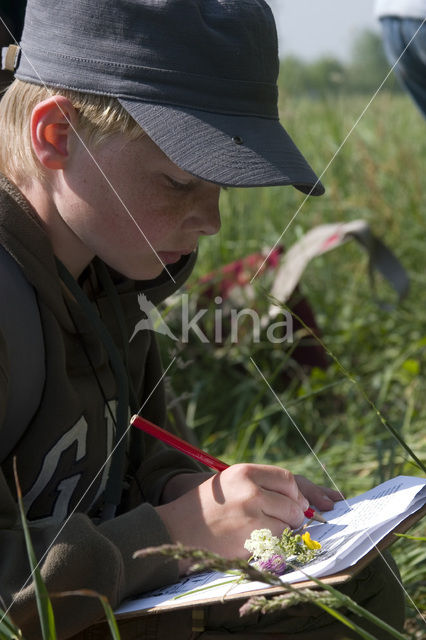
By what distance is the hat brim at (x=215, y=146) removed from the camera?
113cm

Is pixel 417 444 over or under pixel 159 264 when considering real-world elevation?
under

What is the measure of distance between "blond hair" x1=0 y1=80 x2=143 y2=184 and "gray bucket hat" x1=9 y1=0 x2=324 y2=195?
0.08 feet

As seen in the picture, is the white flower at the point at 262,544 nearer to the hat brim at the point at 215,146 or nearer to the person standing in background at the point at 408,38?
the hat brim at the point at 215,146

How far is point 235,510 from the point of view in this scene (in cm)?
109

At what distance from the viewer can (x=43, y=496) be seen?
1.21 meters

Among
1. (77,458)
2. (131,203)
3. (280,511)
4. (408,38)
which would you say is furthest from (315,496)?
(408,38)

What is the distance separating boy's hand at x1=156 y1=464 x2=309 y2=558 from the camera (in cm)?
109

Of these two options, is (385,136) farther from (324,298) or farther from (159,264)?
(159,264)

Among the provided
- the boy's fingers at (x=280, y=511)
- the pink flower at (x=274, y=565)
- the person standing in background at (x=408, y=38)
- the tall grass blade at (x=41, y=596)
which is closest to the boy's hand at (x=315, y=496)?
the boy's fingers at (x=280, y=511)

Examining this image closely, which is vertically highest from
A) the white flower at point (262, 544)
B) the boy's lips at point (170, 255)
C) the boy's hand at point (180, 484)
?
the boy's lips at point (170, 255)

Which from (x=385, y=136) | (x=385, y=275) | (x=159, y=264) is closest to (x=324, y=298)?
(x=385, y=275)

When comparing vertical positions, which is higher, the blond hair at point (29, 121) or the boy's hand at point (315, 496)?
the blond hair at point (29, 121)

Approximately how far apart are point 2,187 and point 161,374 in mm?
449

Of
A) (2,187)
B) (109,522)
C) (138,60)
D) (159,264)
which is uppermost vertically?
(138,60)
